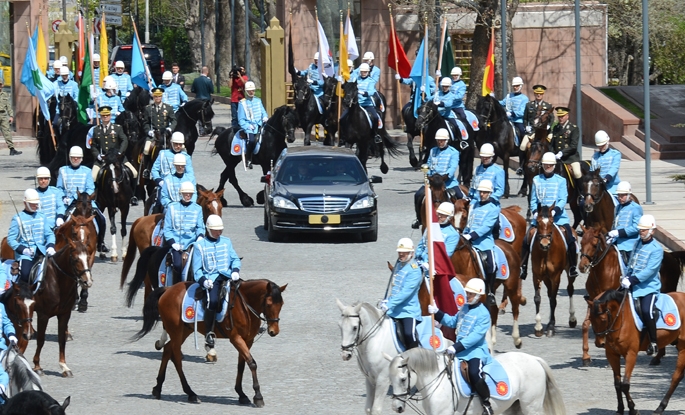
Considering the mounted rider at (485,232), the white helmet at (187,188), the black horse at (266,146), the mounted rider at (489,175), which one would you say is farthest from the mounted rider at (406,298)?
the black horse at (266,146)

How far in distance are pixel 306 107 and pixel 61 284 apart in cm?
1987

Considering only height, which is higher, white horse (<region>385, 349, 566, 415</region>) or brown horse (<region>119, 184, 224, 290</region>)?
brown horse (<region>119, 184, 224, 290</region>)

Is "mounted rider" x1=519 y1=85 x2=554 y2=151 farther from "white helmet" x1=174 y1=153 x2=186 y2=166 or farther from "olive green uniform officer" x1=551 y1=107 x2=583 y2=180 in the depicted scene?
A: "white helmet" x1=174 y1=153 x2=186 y2=166

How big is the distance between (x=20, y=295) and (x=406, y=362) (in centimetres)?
510

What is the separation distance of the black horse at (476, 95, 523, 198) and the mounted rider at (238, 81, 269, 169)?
195 inches

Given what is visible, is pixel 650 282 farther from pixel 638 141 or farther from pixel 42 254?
pixel 638 141

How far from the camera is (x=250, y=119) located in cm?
3188

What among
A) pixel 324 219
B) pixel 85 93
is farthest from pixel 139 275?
pixel 85 93

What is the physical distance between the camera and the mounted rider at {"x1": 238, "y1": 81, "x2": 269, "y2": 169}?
31.8 m

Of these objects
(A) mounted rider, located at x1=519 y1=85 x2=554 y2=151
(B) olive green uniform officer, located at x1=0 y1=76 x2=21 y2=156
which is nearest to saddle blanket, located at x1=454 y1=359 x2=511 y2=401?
(A) mounted rider, located at x1=519 y1=85 x2=554 y2=151

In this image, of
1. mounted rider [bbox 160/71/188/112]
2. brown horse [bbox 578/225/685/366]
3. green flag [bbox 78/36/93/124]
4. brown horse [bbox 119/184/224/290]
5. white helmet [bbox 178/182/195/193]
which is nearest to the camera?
brown horse [bbox 578/225/685/366]

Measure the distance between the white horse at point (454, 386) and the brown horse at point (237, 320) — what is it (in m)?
2.35

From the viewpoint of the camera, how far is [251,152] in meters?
32.0

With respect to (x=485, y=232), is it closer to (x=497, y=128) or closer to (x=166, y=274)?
(x=166, y=274)
